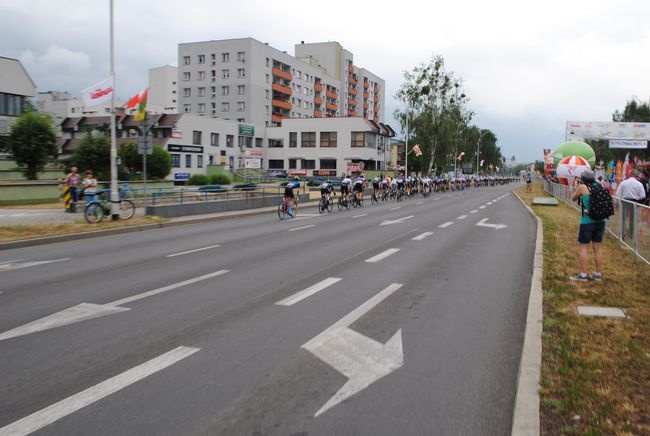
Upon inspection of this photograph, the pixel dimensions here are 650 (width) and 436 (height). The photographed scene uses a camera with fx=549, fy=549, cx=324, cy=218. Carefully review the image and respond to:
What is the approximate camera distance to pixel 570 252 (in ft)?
37.2

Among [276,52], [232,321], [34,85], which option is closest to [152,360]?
[232,321]

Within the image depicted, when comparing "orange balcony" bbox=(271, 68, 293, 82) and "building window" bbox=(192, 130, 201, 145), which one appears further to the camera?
"orange balcony" bbox=(271, 68, 293, 82)

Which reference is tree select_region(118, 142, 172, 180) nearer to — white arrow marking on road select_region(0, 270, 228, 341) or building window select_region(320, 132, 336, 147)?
building window select_region(320, 132, 336, 147)

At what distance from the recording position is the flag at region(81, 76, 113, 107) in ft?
58.9

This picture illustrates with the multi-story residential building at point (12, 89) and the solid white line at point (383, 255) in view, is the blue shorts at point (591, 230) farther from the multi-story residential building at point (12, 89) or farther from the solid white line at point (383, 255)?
the multi-story residential building at point (12, 89)

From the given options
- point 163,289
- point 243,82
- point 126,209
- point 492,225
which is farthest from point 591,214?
point 243,82

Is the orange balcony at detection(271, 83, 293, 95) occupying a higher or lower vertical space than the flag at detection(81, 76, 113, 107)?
higher

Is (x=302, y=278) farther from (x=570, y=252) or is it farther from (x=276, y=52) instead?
(x=276, y=52)

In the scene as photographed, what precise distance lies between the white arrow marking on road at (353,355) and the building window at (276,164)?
2805 inches

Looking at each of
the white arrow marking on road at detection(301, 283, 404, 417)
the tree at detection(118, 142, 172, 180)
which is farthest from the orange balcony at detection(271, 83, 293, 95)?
the white arrow marking on road at detection(301, 283, 404, 417)

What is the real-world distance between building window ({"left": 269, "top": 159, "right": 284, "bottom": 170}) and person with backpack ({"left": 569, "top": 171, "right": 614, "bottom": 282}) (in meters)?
68.7

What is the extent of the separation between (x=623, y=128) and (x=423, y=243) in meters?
41.0

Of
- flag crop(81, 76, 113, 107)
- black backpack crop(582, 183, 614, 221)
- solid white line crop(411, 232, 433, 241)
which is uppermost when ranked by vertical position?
flag crop(81, 76, 113, 107)

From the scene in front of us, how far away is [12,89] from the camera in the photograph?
147 feet
